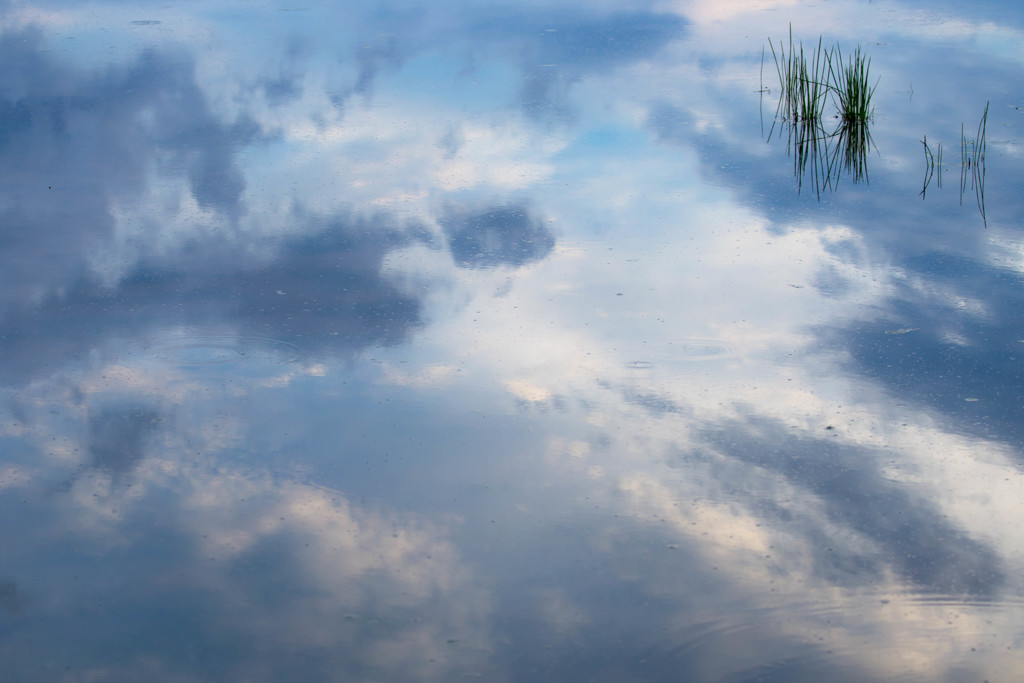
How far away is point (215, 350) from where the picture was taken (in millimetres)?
3061

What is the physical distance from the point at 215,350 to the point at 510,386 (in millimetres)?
937

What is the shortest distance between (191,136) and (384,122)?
95 cm

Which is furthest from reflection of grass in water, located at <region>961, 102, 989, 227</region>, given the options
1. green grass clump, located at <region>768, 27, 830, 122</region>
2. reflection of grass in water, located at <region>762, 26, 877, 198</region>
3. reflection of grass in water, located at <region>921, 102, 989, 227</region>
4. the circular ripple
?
the circular ripple

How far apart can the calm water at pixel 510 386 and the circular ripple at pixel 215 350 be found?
0.01m

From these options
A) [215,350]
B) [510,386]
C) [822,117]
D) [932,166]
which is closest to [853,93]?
[822,117]

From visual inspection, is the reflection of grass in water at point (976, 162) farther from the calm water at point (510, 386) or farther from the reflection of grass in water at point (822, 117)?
the reflection of grass in water at point (822, 117)

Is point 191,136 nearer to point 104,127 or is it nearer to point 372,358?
point 104,127

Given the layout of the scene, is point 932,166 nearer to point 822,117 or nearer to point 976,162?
point 976,162

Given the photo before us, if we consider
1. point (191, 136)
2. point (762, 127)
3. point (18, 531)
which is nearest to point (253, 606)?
point (18, 531)

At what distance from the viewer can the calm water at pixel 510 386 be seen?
6.63 ft

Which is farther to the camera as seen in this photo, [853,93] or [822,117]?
[822,117]

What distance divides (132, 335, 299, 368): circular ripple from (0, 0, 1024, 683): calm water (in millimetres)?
14

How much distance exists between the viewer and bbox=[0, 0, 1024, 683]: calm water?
2021mm

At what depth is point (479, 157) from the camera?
4.59 meters
